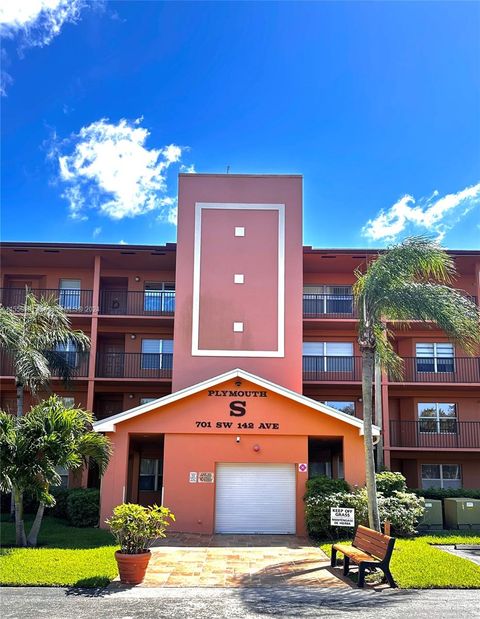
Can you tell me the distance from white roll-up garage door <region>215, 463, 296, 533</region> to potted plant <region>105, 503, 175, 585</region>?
6.86m

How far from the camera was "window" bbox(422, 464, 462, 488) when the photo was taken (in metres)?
23.9

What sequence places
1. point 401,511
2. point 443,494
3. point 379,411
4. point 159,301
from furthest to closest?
1. point 159,301
2. point 379,411
3. point 443,494
4. point 401,511

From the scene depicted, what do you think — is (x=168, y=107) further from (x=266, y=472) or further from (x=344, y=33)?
(x=266, y=472)

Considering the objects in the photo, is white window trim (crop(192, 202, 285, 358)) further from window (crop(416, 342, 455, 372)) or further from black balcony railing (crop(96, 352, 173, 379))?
window (crop(416, 342, 455, 372))

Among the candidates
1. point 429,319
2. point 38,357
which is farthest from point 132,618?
point 38,357

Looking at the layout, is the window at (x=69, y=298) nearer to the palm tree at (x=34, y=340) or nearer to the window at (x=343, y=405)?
the palm tree at (x=34, y=340)

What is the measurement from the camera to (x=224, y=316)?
835 inches

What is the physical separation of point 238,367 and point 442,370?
9429mm

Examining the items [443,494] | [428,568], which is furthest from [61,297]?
[428,568]

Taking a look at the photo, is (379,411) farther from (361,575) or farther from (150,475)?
(361,575)

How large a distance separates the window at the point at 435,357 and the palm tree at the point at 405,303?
10.8m

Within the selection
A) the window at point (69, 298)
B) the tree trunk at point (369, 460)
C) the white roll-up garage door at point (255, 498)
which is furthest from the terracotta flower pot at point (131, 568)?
the window at point (69, 298)

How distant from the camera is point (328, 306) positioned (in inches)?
973

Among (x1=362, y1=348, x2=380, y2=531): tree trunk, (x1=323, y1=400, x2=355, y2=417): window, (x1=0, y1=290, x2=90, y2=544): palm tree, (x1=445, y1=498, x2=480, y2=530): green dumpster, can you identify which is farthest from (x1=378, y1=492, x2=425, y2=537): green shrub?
(x1=0, y1=290, x2=90, y2=544): palm tree
